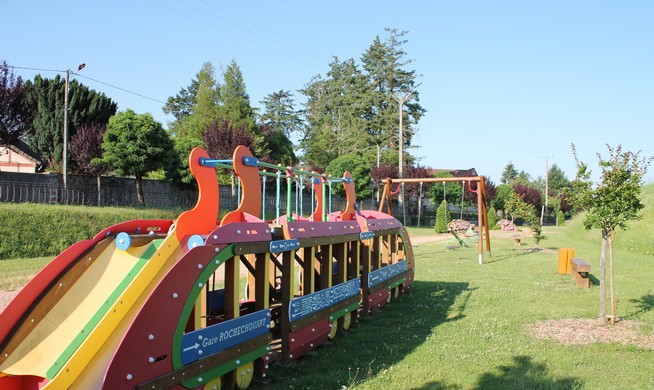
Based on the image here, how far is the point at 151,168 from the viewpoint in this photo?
79.8 ft

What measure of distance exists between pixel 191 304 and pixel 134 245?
2.56ft

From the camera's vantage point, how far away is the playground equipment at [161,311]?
11.3 ft

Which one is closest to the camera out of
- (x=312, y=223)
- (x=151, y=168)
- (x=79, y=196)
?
(x=312, y=223)

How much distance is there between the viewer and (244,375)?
15.3ft

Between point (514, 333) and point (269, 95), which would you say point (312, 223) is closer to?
point (514, 333)

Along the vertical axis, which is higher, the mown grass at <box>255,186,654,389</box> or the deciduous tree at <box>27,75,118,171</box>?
the deciduous tree at <box>27,75,118,171</box>

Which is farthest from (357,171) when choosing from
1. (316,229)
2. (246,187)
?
(246,187)

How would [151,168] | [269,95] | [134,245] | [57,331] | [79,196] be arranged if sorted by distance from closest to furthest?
[57,331]
[134,245]
[79,196]
[151,168]
[269,95]

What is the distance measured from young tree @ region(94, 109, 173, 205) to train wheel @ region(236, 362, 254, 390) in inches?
799

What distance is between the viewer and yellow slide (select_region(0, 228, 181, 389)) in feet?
10.9

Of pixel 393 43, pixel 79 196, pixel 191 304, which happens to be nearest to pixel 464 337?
pixel 191 304

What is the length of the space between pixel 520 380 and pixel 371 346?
1.86 m

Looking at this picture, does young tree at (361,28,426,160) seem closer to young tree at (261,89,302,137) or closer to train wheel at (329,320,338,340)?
young tree at (261,89,302,137)

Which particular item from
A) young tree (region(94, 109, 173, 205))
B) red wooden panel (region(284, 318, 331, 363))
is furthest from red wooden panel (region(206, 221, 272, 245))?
young tree (region(94, 109, 173, 205))
